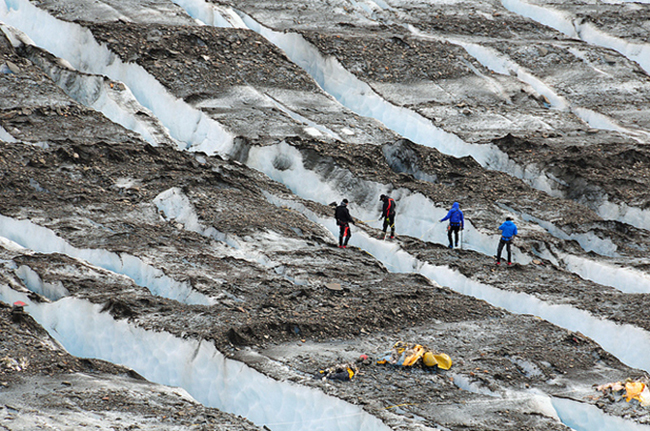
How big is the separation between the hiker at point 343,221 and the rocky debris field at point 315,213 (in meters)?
0.35

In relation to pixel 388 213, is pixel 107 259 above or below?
below

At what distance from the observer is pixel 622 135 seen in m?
24.9

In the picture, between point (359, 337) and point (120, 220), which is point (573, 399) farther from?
point (120, 220)

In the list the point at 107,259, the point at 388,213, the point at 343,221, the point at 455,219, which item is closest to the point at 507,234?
the point at 455,219

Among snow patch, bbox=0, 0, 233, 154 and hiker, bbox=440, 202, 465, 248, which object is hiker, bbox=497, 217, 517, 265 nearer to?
hiker, bbox=440, 202, 465, 248

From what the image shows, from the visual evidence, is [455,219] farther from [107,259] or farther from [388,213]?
[107,259]

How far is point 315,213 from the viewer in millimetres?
19469

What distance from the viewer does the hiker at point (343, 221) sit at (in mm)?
17516

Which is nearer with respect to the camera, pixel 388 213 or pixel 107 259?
pixel 107 259

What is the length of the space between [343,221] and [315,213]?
192 centimetres

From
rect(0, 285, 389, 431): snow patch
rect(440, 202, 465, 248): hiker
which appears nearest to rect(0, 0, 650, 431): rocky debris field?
rect(0, 285, 389, 431): snow patch

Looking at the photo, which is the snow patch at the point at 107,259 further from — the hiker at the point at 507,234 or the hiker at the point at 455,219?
the hiker at the point at 507,234

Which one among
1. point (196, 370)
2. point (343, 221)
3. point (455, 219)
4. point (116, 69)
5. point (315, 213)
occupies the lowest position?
point (196, 370)

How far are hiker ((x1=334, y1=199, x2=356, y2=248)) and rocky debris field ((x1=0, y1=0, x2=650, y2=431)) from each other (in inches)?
13.8
